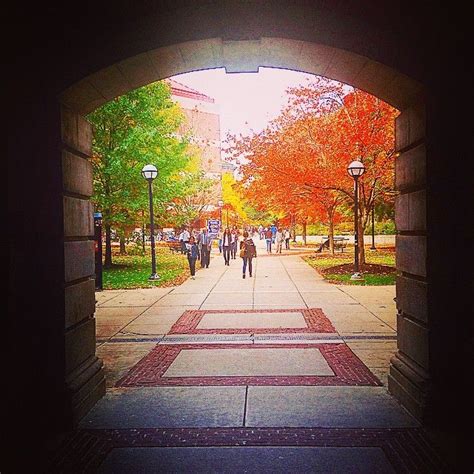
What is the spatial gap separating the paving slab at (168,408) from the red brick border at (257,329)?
3.27 meters

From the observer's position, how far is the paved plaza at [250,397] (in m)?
4.03

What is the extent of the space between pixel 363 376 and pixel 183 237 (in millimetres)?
19130

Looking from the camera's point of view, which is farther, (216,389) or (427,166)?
(216,389)

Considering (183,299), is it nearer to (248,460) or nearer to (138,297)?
(138,297)

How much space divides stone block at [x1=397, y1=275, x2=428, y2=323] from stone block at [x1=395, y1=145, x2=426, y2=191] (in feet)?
3.21

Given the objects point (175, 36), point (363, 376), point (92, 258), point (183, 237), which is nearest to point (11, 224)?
point (92, 258)

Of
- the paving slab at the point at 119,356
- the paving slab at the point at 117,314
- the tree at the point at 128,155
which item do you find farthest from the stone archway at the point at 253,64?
the tree at the point at 128,155

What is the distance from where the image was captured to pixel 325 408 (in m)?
5.10

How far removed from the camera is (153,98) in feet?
69.6

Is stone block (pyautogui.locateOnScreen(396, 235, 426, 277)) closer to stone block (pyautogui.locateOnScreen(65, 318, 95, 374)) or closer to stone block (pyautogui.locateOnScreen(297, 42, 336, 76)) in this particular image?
stone block (pyautogui.locateOnScreen(297, 42, 336, 76))

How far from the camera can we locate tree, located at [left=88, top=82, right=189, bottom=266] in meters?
19.5

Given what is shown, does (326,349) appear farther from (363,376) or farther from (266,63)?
(266,63)

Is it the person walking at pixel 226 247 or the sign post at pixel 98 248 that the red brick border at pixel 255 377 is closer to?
the sign post at pixel 98 248

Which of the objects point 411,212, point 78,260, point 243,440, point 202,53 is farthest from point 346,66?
point 243,440
